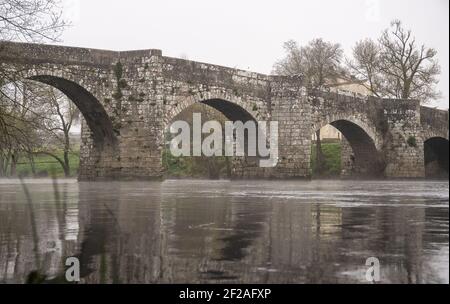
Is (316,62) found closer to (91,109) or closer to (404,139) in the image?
(404,139)

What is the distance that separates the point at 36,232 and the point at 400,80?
44.2 m

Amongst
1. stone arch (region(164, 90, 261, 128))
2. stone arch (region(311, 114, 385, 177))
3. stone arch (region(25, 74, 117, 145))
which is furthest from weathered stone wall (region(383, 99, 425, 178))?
stone arch (region(25, 74, 117, 145))

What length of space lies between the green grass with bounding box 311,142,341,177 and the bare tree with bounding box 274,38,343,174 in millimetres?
421

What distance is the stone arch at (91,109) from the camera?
2547 centimetres

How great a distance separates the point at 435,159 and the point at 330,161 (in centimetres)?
743

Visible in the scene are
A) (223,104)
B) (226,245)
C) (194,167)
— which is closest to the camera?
(226,245)

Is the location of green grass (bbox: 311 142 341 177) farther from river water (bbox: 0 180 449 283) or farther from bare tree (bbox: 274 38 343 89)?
river water (bbox: 0 180 449 283)

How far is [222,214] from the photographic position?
9.59 meters

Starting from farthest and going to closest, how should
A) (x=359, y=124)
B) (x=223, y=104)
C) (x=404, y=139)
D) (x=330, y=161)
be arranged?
(x=330, y=161), (x=404, y=139), (x=359, y=124), (x=223, y=104)

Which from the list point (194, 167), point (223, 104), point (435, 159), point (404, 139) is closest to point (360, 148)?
point (404, 139)

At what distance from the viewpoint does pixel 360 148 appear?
40875 mm

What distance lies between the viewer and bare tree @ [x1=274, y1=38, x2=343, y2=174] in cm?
4612

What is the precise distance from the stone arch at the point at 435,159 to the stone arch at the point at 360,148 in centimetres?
600

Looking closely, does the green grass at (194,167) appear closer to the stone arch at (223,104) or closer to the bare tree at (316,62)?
the bare tree at (316,62)
